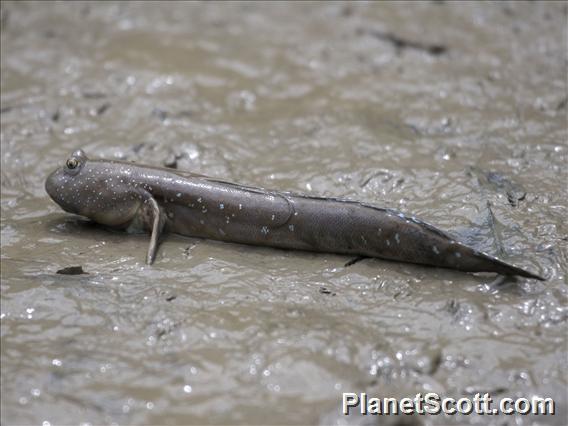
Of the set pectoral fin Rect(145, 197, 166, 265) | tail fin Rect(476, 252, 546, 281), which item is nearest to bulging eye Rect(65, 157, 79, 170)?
pectoral fin Rect(145, 197, 166, 265)

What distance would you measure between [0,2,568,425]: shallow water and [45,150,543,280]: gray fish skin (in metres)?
0.10

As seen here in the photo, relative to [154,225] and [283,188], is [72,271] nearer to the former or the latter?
[154,225]

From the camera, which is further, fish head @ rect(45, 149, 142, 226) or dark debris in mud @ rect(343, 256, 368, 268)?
fish head @ rect(45, 149, 142, 226)

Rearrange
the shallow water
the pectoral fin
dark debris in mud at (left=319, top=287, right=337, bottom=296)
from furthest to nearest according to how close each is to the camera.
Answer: the pectoral fin
dark debris in mud at (left=319, top=287, right=337, bottom=296)
the shallow water

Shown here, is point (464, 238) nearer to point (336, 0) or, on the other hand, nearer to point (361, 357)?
point (361, 357)

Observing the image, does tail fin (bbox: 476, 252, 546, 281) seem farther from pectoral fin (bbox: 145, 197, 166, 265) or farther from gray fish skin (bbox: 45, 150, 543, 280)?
pectoral fin (bbox: 145, 197, 166, 265)

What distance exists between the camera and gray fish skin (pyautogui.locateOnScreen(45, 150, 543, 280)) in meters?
3.32

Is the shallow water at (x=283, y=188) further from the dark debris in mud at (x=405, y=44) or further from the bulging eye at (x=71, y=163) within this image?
the bulging eye at (x=71, y=163)

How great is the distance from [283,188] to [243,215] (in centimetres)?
63

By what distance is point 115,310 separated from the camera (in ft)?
10.1

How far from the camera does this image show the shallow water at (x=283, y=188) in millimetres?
2727

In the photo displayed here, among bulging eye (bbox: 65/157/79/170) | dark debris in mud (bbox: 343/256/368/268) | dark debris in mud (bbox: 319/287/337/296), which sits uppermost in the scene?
bulging eye (bbox: 65/157/79/170)

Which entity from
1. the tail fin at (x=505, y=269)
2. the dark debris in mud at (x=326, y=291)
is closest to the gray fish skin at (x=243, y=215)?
the tail fin at (x=505, y=269)

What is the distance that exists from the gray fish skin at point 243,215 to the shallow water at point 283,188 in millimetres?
102
